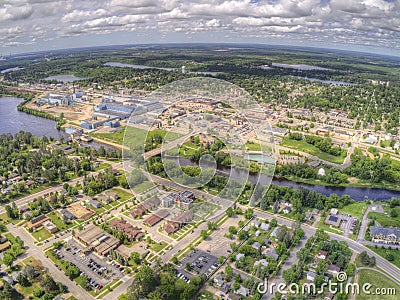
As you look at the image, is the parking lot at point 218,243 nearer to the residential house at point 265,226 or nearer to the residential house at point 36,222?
the residential house at point 265,226

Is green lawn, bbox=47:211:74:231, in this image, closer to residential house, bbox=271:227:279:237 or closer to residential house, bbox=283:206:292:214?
residential house, bbox=271:227:279:237

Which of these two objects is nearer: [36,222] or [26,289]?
[26,289]

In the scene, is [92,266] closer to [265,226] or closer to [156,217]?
[156,217]

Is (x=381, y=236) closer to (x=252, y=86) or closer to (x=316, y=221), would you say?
(x=316, y=221)

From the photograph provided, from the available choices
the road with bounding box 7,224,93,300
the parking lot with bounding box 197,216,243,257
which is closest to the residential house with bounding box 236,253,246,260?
the parking lot with bounding box 197,216,243,257

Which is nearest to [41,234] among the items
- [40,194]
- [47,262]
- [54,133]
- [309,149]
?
[47,262]

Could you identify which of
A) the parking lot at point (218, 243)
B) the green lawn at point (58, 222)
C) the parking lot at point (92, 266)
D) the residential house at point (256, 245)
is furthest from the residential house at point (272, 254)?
the green lawn at point (58, 222)

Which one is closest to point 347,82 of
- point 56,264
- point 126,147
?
point 126,147
